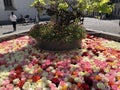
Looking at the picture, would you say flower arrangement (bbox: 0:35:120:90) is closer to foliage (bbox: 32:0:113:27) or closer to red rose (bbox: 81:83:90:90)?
red rose (bbox: 81:83:90:90)

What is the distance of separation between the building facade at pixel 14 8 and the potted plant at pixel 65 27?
78.8 ft

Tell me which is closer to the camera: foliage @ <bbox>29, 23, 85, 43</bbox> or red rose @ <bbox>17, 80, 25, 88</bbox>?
red rose @ <bbox>17, 80, 25, 88</bbox>

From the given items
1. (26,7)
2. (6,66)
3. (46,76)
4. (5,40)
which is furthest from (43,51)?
(26,7)

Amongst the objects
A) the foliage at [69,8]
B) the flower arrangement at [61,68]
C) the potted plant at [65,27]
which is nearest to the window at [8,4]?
the foliage at [69,8]

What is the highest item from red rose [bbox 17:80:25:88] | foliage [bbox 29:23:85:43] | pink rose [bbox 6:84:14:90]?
foliage [bbox 29:23:85:43]

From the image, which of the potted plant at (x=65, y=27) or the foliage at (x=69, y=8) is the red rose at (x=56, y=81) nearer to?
the potted plant at (x=65, y=27)

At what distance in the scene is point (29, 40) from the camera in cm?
940

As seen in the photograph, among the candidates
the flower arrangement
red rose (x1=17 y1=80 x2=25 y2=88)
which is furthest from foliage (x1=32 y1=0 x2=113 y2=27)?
red rose (x1=17 y1=80 x2=25 y2=88)

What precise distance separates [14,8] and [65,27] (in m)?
26.2

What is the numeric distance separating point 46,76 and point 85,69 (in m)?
1.09

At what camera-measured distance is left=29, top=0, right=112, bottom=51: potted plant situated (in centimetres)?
742

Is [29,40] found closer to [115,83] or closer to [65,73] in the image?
[65,73]

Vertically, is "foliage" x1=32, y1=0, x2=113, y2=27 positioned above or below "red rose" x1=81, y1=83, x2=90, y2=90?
above

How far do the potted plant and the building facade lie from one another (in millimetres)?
24012
